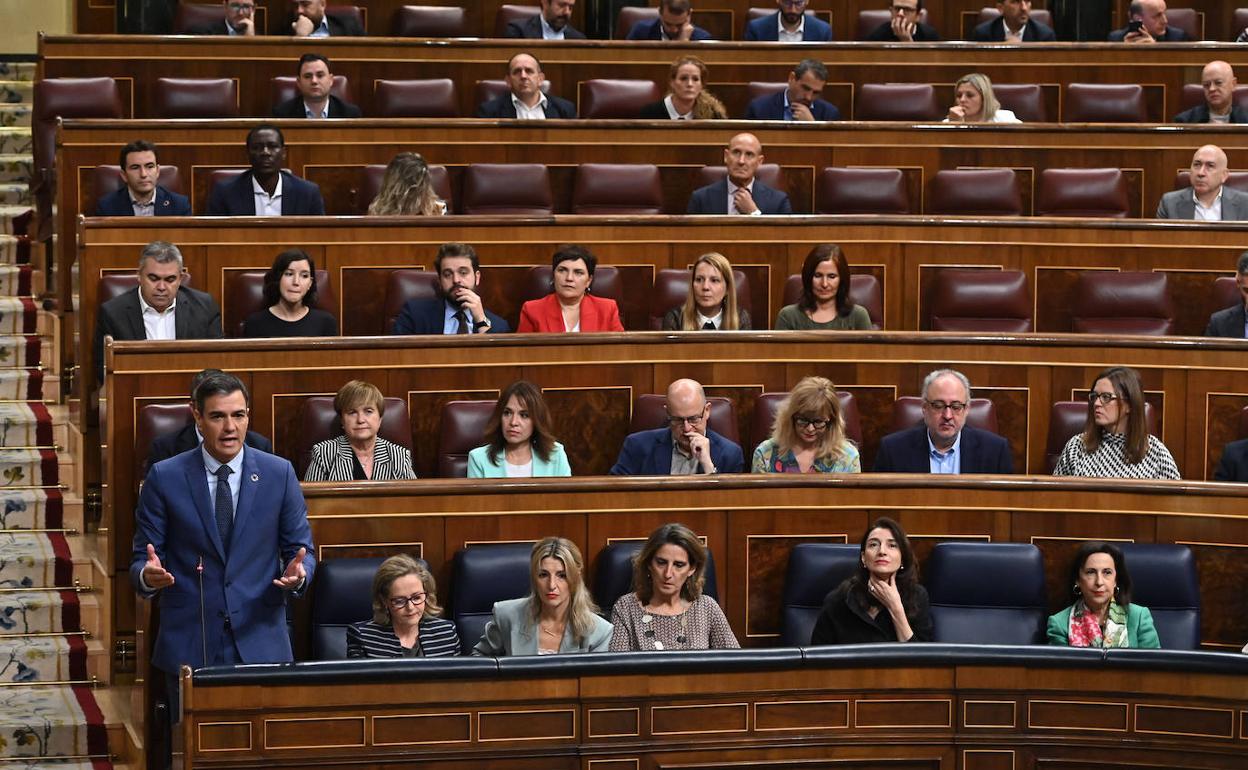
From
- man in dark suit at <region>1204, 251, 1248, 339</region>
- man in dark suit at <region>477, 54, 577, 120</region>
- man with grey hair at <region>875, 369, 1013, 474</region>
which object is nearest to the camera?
man with grey hair at <region>875, 369, 1013, 474</region>

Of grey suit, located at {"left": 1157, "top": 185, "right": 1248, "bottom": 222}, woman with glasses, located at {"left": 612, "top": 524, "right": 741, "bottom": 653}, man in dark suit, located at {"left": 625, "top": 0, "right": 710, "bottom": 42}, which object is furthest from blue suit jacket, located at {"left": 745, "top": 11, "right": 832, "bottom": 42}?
woman with glasses, located at {"left": 612, "top": 524, "right": 741, "bottom": 653}

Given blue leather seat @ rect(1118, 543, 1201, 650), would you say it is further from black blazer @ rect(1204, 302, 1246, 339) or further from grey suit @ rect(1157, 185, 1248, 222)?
grey suit @ rect(1157, 185, 1248, 222)

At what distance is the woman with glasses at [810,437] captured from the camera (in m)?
3.26

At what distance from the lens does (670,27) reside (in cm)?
529

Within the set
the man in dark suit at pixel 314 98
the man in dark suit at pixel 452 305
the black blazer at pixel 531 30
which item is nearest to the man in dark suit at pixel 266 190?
the man in dark suit at pixel 314 98

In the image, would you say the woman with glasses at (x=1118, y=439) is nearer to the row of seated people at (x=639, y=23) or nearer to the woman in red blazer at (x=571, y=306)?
the woman in red blazer at (x=571, y=306)

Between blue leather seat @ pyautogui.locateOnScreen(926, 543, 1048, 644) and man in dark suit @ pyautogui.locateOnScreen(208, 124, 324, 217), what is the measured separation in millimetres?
1738

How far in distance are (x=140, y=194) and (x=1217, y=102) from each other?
8.67 feet

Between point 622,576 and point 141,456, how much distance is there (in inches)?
32.8

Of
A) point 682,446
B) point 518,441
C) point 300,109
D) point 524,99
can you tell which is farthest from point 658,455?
point 300,109

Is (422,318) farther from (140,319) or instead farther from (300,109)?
(300,109)

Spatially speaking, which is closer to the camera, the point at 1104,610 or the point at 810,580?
the point at 1104,610

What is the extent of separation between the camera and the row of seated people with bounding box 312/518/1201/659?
274cm

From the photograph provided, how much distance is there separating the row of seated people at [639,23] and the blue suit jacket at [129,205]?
1.13 meters
